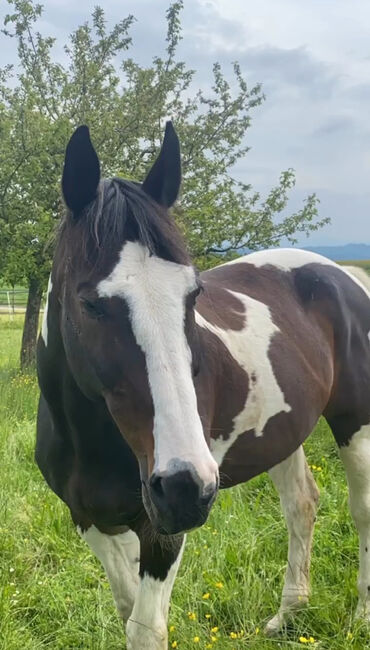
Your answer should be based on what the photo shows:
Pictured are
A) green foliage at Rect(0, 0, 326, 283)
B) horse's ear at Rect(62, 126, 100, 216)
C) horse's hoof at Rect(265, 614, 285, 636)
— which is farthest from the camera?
green foliage at Rect(0, 0, 326, 283)

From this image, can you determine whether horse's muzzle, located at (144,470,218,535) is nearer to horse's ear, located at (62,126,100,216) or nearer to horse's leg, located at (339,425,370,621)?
horse's ear, located at (62,126,100,216)

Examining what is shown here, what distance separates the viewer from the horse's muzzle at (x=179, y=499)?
1.38 m

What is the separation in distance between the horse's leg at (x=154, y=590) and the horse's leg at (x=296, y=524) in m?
0.96

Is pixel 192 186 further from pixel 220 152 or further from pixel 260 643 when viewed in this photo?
pixel 260 643

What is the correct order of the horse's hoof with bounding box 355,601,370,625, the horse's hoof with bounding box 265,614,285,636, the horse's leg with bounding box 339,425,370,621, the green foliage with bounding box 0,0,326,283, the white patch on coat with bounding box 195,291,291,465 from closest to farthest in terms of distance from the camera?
the white patch on coat with bounding box 195,291,291,465
the horse's hoof with bounding box 355,601,370,625
the horse's hoof with bounding box 265,614,285,636
the horse's leg with bounding box 339,425,370,621
the green foliage with bounding box 0,0,326,283

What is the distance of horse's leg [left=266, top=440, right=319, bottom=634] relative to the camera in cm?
300

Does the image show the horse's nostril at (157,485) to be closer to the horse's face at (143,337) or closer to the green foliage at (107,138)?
the horse's face at (143,337)

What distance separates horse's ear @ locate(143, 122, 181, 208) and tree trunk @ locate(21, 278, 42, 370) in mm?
8505

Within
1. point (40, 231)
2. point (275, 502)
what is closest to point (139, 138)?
point (40, 231)

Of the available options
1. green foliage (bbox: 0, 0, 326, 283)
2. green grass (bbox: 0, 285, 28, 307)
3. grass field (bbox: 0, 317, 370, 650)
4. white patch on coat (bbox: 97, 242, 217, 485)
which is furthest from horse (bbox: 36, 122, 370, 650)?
green grass (bbox: 0, 285, 28, 307)

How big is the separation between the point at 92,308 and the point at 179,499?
596 millimetres

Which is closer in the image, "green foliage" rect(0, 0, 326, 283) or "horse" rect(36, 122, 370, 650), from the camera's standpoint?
"horse" rect(36, 122, 370, 650)

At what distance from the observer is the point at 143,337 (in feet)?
5.13

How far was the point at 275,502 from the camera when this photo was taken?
399cm
